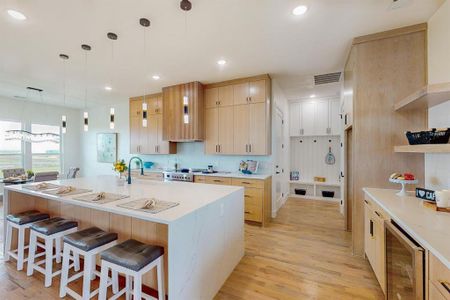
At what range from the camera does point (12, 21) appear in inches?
87.4

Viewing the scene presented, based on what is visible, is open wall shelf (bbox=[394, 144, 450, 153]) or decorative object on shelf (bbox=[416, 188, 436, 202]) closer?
open wall shelf (bbox=[394, 144, 450, 153])

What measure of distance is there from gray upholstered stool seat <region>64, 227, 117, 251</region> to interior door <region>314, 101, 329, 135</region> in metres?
5.30

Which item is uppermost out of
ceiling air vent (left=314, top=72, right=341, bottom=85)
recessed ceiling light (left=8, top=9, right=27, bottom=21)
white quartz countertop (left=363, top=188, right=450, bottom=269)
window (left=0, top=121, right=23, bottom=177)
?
recessed ceiling light (left=8, top=9, right=27, bottom=21)

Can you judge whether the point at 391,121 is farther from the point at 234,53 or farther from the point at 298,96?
the point at 298,96

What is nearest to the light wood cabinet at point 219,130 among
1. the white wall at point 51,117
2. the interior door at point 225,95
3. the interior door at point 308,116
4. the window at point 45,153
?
the interior door at point 225,95

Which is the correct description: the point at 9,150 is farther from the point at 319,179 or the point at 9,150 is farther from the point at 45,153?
the point at 319,179

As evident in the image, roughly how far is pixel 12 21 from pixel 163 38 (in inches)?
65.0

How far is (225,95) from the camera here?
4.22 meters

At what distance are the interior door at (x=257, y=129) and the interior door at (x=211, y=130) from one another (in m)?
0.79

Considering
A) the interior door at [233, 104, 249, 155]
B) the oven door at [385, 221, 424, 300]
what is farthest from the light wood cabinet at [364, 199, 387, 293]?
the interior door at [233, 104, 249, 155]

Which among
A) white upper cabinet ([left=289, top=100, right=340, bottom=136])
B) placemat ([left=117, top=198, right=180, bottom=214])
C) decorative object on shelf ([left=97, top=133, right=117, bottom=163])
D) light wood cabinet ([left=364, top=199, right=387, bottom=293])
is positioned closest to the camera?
placemat ([left=117, top=198, right=180, bottom=214])

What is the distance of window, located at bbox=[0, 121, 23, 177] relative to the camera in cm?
532

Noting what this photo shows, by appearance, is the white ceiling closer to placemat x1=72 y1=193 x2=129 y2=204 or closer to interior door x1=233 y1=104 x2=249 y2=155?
interior door x1=233 y1=104 x2=249 y2=155

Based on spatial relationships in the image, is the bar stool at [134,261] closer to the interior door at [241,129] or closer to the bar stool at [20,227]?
the bar stool at [20,227]
